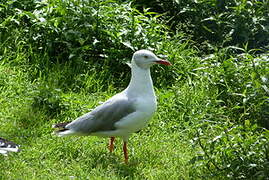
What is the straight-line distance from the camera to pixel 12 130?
6074 millimetres

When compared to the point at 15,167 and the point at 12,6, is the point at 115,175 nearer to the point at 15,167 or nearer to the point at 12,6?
the point at 15,167

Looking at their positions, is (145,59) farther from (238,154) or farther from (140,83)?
(238,154)

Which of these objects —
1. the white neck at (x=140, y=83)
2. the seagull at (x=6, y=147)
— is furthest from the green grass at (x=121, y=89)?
the white neck at (x=140, y=83)

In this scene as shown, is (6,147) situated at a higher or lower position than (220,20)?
lower

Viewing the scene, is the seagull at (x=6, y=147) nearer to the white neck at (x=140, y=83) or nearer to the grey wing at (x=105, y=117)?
the grey wing at (x=105, y=117)

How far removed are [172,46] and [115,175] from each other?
2885 mm

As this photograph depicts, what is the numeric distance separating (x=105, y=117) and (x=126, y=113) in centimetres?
23

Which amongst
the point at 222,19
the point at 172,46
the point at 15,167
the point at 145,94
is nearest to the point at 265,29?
the point at 222,19

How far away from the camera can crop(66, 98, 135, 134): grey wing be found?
18.0ft

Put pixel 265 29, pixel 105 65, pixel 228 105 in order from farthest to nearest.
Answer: pixel 265 29, pixel 105 65, pixel 228 105

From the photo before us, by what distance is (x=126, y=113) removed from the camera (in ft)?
17.9

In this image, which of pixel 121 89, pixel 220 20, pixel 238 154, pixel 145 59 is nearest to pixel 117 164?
pixel 145 59

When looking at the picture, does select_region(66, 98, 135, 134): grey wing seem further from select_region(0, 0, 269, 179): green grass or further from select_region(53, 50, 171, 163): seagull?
select_region(0, 0, 269, 179): green grass

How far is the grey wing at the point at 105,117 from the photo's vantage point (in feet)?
18.0
